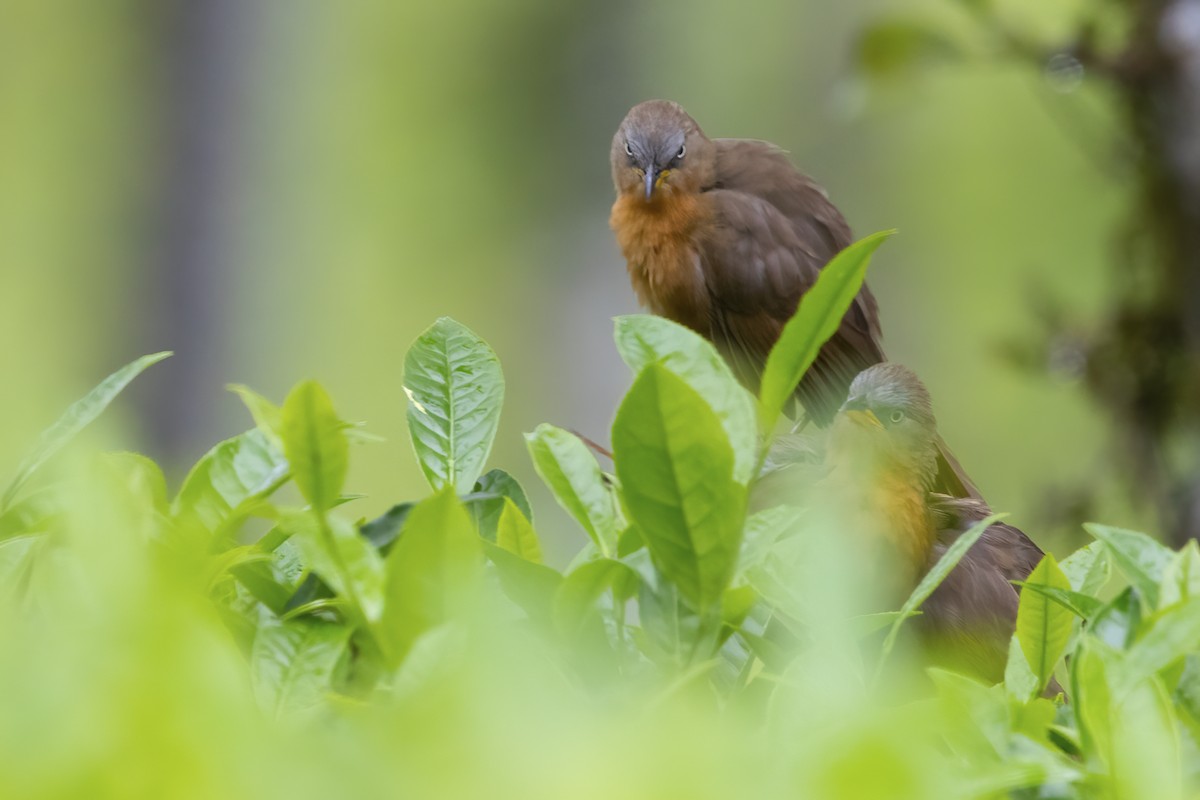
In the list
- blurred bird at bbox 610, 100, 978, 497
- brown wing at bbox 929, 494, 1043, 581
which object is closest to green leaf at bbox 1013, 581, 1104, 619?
brown wing at bbox 929, 494, 1043, 581

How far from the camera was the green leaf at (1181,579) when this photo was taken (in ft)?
2.03

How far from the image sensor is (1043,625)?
667 millimetres

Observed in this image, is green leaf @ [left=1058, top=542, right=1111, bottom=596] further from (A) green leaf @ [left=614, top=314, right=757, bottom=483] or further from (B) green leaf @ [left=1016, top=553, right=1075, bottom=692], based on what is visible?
(A) green leaf @ [left=614, top=314, right=757, bottom=483]

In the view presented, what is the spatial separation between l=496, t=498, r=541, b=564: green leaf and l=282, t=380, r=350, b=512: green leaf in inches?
5.3

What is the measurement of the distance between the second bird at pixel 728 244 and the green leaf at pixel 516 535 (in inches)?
74.6

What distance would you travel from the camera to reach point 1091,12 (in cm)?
307

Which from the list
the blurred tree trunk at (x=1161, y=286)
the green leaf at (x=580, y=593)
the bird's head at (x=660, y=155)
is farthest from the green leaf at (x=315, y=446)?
the blurred tree trunk at (x=1161, y=286)

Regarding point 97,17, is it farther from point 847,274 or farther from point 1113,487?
point 847,274

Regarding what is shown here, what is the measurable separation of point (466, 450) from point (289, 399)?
214mm

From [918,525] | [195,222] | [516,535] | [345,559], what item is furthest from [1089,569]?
[195,222]

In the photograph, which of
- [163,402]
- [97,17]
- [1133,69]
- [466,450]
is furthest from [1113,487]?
[97,17]

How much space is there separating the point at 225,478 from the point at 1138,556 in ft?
1.57

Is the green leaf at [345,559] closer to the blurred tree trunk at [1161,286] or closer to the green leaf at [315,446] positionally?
the green leaf at [315,446]

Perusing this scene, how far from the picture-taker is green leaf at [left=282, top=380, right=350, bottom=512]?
54cm
